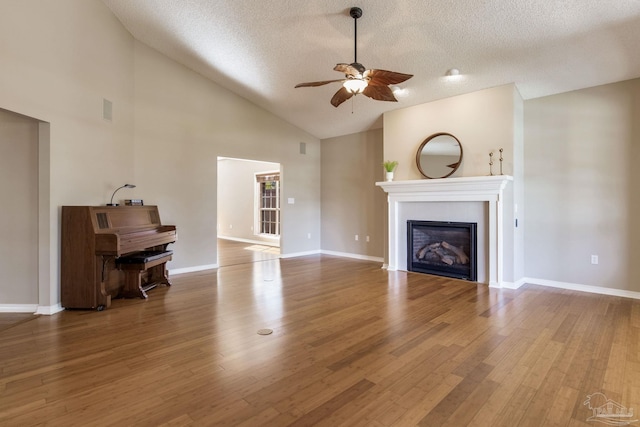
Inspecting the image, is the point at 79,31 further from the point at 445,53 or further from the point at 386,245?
the point at 386,245

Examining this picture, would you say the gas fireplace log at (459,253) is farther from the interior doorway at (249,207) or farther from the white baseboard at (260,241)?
the white baseboard at (260,241)

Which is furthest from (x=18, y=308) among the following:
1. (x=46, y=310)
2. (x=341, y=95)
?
(x=341, y=95)

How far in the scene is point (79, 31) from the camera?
378 cm

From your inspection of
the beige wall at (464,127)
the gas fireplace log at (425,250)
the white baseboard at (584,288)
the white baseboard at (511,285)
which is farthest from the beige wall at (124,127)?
the white baseboard at (584,288)

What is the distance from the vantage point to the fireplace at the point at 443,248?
4957 mm

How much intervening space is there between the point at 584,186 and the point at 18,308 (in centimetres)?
714

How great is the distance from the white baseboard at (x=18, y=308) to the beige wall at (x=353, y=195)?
5.26m

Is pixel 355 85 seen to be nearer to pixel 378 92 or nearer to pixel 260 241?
pixel 378 92

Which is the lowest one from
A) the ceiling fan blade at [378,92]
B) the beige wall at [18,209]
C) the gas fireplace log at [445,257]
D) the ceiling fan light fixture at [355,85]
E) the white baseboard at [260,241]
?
the white baseboard at [260,241]

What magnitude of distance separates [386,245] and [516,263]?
212 cm

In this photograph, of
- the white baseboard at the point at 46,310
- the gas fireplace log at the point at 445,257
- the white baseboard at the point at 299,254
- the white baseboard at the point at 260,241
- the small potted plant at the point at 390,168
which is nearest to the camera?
the white baseboard at the point at 46,310

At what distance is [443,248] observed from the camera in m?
5.29

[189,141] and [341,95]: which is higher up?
[341,95]

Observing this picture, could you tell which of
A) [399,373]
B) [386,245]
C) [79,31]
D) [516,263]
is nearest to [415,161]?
[386,245]
